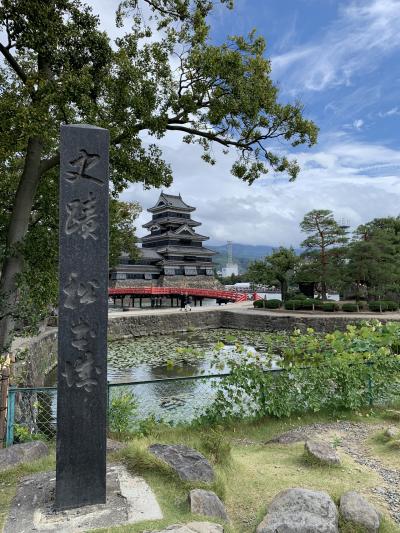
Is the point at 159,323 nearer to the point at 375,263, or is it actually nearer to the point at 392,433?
the point at 375,263

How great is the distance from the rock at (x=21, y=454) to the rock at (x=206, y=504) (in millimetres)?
2022

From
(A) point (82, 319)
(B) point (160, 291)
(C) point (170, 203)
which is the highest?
(C) point (170, 203)

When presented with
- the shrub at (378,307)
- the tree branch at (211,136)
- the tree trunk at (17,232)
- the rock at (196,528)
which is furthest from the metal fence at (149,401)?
the shrub at (378,307)

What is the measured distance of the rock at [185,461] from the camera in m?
3.49

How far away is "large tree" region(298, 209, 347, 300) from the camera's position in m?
28.6

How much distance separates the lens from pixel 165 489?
3422mm

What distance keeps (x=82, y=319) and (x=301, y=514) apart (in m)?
2.33

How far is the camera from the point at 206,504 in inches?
120

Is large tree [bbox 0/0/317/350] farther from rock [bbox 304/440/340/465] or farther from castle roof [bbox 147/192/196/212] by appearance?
castle roof [bbox 147/192/196/212]

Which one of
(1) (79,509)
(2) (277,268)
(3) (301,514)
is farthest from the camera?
(2) (277,268)

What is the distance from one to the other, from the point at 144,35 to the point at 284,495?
28.6ft

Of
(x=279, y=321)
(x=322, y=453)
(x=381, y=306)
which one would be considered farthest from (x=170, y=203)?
(x=322, y=453)

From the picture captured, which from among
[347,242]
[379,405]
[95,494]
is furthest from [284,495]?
[347,242]

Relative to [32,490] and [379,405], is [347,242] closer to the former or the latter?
[379,405]
